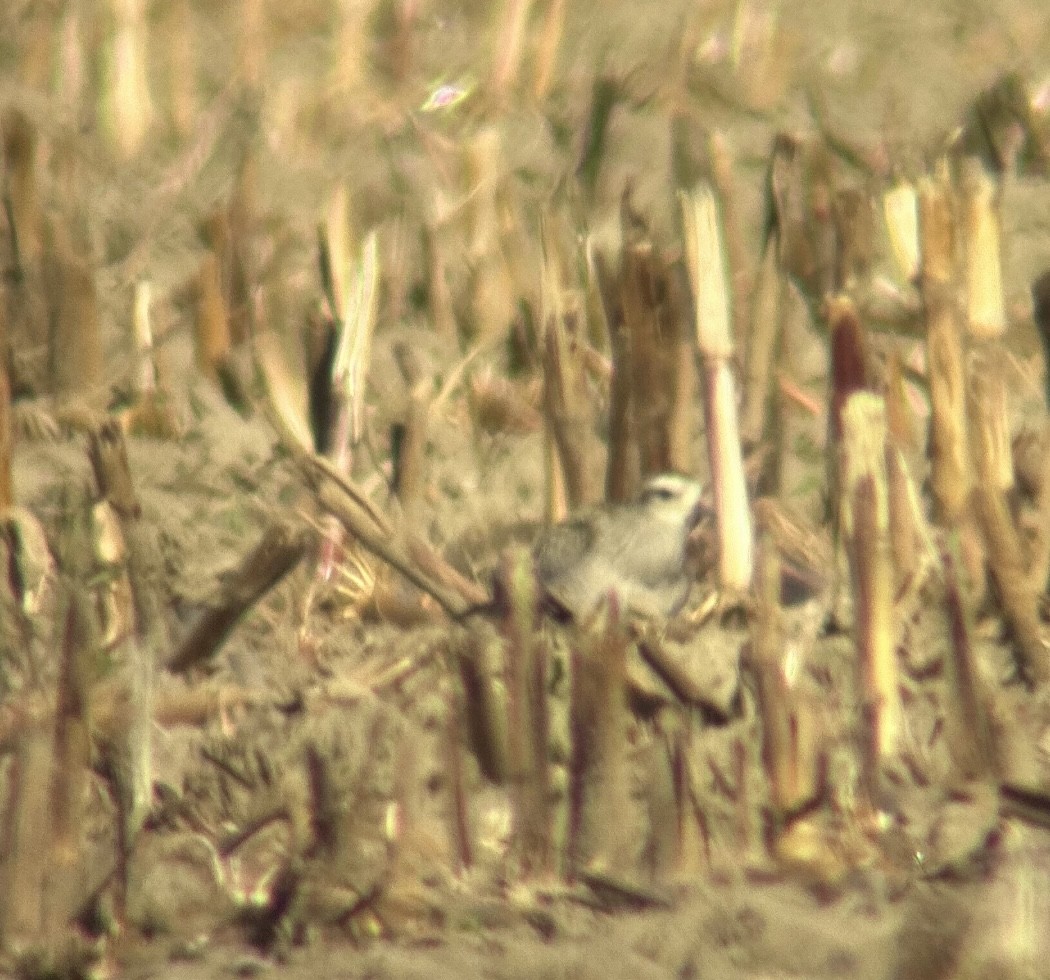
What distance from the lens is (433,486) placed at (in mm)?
3965

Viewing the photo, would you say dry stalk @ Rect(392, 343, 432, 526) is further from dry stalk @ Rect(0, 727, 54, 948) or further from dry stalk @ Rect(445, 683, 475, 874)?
dry stalk @ Rect(0, 727, 54, 948)

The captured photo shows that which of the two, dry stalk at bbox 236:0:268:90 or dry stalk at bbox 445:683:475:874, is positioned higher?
dry stalk at bbox 236:0:268:90

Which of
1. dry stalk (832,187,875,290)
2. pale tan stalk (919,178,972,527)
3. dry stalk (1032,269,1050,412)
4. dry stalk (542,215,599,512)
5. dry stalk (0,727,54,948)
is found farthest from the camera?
dry stalk (1032,269,1050,412)

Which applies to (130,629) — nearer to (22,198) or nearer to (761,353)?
(761,353)

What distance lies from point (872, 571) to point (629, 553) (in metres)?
0.68

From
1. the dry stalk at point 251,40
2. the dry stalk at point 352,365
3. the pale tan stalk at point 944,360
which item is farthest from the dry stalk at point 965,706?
the dry stalk at point 251,40

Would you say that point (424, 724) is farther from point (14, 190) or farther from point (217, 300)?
point (14, 190)

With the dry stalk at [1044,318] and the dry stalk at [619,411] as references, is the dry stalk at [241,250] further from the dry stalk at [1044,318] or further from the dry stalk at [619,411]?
the dry stalk at [1044,318]

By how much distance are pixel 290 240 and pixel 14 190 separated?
61 cm

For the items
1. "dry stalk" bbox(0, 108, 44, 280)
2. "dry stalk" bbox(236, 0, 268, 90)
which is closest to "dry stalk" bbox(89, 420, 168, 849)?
"dry stalk" bbox(0, 108, 44, 280)

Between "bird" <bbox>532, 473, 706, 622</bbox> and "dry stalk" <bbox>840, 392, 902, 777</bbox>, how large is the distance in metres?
0.59

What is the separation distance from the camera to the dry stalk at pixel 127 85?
5.00 meters

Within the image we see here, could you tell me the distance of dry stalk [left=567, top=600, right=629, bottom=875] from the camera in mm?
2615

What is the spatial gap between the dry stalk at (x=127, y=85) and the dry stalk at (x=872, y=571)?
8.66 ft
